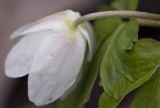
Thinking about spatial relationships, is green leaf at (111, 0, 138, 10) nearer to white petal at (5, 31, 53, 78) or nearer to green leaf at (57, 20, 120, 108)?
green leaf at (57, 20, 120, 108)

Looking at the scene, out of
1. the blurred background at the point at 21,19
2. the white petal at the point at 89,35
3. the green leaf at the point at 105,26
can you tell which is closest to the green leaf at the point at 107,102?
the white petal at the point at 89,35

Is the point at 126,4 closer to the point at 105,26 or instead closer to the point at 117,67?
the point at 105,26

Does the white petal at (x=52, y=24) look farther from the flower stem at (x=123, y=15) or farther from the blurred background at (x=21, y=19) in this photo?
the blurred background at (x=21, y=19)

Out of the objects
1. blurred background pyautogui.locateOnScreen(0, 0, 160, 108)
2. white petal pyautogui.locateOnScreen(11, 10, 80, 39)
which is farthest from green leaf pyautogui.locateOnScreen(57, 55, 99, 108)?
blurred background pyautogui.locateOnScreen(0, 0, 160, 108)

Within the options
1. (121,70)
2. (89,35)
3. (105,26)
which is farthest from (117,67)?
(105,26)

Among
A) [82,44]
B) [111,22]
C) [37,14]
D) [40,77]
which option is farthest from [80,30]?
[37,14]

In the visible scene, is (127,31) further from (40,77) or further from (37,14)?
(37,14)
